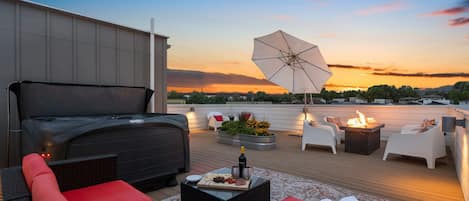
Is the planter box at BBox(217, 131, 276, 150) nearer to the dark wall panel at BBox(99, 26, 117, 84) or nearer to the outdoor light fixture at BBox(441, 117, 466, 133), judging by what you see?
the dark wall panel at BBox(99, 26, 117, 84)

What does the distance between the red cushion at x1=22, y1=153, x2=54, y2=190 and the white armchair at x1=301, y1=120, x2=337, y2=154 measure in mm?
5097

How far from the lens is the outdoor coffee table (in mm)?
2004

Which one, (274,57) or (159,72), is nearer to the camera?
(159,72)

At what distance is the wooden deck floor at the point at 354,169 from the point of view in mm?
3223

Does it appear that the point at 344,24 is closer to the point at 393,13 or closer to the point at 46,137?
the point at 393,13

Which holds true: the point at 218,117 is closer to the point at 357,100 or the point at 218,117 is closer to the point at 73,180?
the point at 357,100

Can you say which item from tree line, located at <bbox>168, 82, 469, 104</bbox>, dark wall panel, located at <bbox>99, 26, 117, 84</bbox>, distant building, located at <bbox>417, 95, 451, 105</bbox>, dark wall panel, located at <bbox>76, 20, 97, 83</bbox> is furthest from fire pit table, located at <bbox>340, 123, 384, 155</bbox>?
dark wall panel, located at <bbox>76, 20, 97, 83</bbox>

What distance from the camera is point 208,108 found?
34.0 feet

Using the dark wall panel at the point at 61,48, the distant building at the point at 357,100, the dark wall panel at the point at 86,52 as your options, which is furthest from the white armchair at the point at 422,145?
the dark wall panel at the point at 61,48

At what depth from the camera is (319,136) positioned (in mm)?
5664

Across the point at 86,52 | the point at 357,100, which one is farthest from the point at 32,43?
the point at 357,100

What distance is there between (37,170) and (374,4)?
27.3 ft

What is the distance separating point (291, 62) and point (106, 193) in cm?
646

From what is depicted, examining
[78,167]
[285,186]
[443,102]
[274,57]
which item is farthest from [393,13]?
[78,167]
